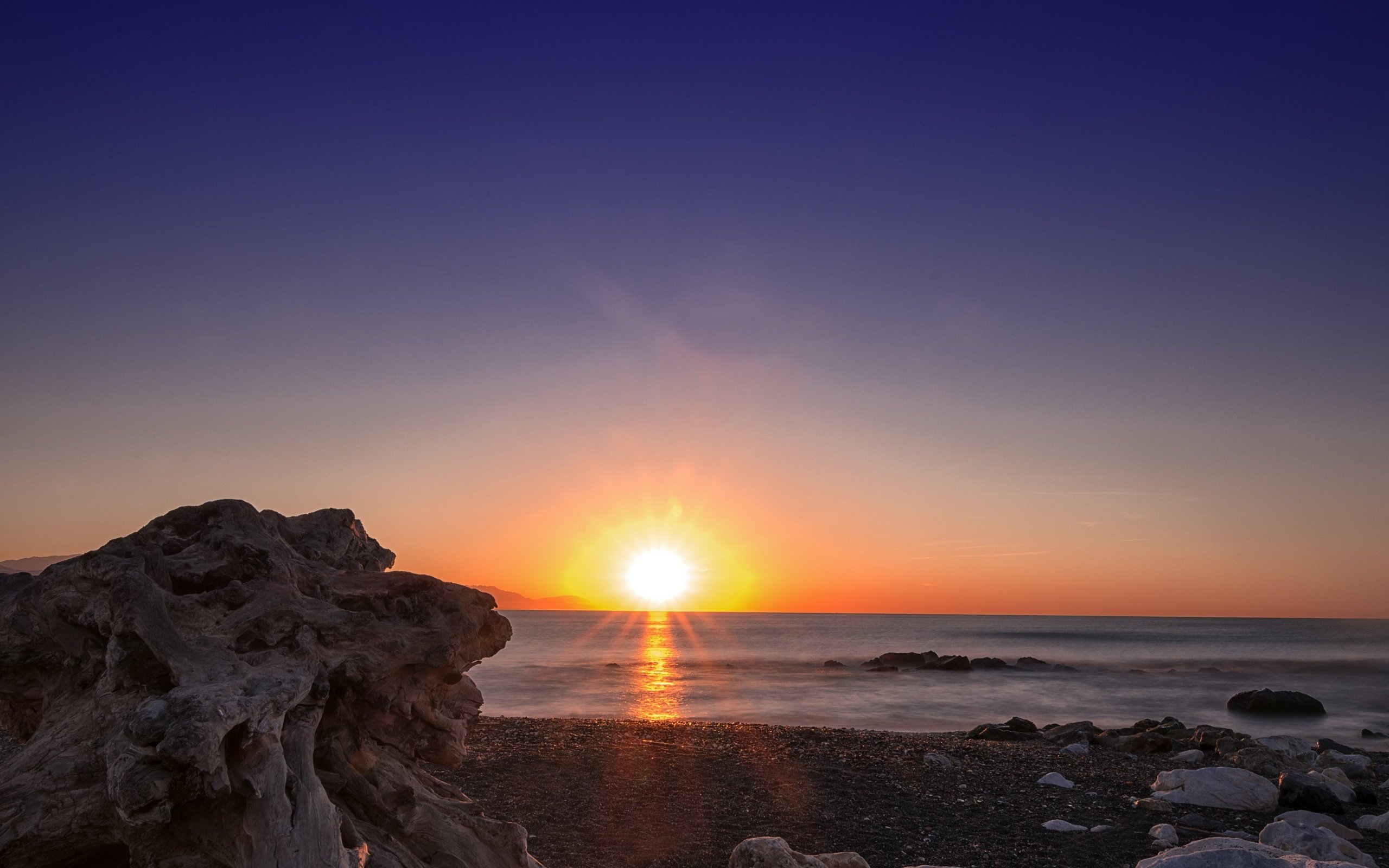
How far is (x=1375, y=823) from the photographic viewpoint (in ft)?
32.6

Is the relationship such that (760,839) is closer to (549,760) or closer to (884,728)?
(549,760)

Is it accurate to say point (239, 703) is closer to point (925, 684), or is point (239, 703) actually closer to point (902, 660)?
point (925, 684)

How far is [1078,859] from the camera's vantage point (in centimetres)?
837

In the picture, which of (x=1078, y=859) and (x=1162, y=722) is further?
(x=1162, y=722)

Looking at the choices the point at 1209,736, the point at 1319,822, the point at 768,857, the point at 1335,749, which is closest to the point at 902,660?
the point at 1209,736

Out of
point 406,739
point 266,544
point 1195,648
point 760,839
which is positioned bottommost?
point 1195,648

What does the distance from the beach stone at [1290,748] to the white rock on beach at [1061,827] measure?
831 cm

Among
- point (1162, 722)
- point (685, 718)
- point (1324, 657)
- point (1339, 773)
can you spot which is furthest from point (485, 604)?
point (1324, 657)

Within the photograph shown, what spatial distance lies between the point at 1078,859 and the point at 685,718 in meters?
15.3

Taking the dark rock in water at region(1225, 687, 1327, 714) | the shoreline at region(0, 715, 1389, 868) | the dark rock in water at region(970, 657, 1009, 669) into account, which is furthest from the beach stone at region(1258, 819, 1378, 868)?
the dark rock in water at region(970, 657, 1009, 669)

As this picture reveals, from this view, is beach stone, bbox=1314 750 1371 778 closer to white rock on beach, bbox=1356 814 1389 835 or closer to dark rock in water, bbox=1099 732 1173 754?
dark rock in water, bbox=1099 732 1173 754

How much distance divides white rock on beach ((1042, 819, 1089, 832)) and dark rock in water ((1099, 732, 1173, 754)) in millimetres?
7233

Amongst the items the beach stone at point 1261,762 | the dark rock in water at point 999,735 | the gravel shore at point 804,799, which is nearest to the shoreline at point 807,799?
the gravel shore at point 804,799

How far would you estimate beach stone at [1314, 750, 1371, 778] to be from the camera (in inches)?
543
